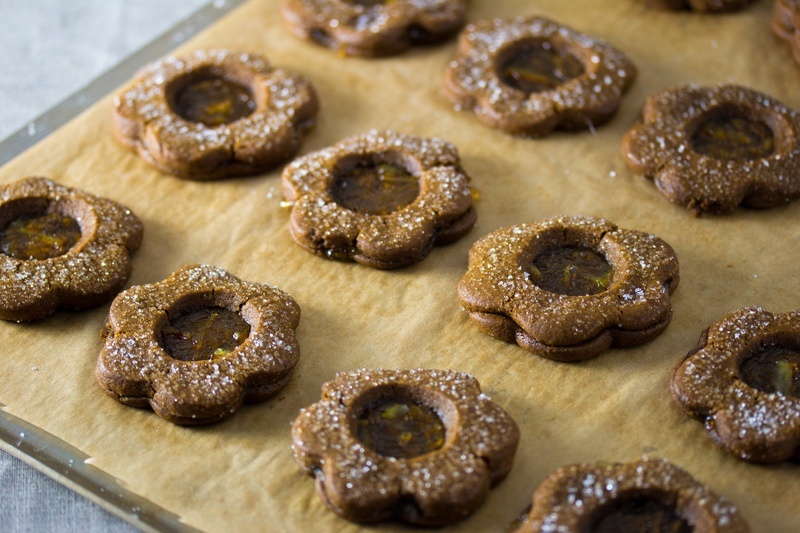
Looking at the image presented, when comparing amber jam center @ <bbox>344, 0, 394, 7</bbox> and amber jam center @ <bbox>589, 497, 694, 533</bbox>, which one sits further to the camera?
amber jam center @ <bbox>344, 0, 394, 7</bbox>

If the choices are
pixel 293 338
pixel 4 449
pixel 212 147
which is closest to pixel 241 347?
pixel 293 338

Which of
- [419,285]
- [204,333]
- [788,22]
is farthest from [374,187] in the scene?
[788,22]

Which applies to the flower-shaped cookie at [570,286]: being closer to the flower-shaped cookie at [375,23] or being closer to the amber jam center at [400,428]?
the amber jam center at [400,428]

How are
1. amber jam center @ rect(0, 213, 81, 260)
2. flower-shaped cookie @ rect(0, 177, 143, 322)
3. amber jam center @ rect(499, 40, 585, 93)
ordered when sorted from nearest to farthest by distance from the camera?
flower-shaped cookie @ rect(0, 177, 143, 322) < amber jam center @ rect(0, 213, 81, 260) < amber jam center @ rect(499, 40, 585, 93)

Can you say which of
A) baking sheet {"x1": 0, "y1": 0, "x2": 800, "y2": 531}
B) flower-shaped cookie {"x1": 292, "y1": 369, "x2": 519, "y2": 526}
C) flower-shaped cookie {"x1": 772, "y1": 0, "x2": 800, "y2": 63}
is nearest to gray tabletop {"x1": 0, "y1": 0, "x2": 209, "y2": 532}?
baking sheet {"x1": 0, "y1": 0, "x2": 800, "y2": 531}

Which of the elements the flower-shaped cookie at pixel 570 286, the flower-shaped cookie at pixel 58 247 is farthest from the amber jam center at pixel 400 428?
the flower-shaped cookie at pixel 58 247

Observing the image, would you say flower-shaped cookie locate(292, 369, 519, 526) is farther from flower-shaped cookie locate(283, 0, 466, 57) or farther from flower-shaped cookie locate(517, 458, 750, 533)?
flower-shaped cookie locate(283, 0, 466, 57)
